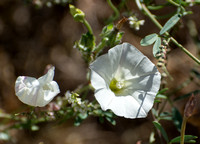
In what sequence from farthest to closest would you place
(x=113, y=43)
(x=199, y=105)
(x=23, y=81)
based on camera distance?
(x=199, y=105)
(x=113, y=43)
(x=23, y=81)

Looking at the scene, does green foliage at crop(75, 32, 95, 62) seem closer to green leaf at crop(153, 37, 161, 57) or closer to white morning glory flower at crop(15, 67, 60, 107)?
white morning glory flower at crop(15, 67, 60, 107)

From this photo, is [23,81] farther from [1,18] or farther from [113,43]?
[1,18]

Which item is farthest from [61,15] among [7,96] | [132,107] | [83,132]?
[132,107]

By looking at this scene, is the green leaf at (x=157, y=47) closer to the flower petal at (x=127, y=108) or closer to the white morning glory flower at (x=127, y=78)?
the white morning glory flower at (x=127, y=78)

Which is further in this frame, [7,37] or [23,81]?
[7,37]

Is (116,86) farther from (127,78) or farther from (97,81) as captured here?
(97,81)

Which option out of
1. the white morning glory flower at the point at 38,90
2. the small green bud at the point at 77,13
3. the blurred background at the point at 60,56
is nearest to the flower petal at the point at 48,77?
the white morning glory flower at the point at 38,90
